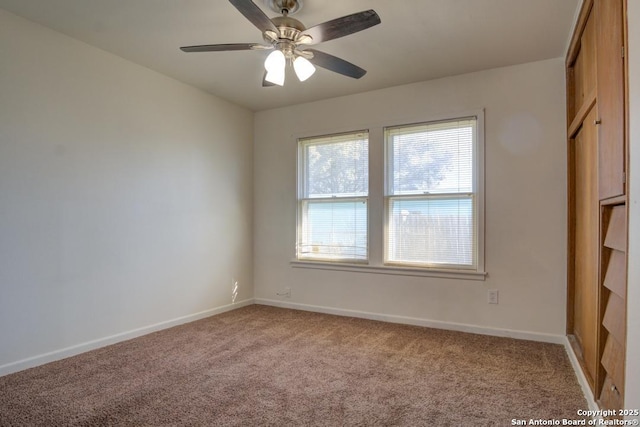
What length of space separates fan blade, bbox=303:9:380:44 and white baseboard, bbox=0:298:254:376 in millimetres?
2864

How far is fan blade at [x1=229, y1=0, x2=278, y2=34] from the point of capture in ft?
5.82

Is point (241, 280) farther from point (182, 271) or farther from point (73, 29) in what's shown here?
point (73, 29)

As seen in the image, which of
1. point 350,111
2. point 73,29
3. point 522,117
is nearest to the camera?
point 73,29

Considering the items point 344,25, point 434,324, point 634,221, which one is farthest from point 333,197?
point 634,221

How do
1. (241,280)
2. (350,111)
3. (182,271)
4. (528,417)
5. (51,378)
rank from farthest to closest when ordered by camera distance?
(241,280) < (350,111) < (182,271) < (51,378) < (528,417)

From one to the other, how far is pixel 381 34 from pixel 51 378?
10.9 ft

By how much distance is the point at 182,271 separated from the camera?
378 cm

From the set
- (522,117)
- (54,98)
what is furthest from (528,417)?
(54,98)

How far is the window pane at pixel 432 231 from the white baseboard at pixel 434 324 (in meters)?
0.58

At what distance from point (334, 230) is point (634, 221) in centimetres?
303

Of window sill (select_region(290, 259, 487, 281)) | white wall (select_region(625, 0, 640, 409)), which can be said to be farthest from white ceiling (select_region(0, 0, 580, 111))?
window sill (select_region(290, 259, 487, 281))

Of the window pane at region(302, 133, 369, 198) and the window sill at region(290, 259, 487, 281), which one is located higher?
the window pane at region(302, 133, 369, 198)

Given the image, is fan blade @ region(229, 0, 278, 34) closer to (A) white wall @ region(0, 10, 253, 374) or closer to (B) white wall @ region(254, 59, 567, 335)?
(A) white wall @ region(0, 10, 253, 374)

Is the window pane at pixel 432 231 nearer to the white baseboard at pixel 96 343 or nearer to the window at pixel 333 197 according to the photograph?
the window at pixel 333 197
